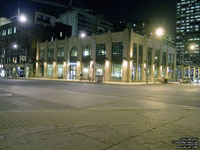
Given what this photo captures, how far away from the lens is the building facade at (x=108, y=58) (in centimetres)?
3766

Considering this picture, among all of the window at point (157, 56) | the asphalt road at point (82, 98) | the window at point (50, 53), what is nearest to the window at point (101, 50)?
the window at point (157, 56)

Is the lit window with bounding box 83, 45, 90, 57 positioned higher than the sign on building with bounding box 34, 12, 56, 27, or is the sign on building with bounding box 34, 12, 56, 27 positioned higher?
the sign on building with bounding box 34, 12, 56, 27

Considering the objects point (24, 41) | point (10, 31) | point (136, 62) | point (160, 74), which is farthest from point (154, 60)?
point (10, 31)

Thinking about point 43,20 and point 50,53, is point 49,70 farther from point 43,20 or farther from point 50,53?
point 43,20

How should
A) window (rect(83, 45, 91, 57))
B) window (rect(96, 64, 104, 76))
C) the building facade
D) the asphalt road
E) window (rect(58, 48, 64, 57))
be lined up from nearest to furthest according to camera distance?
1. the asphalt road
2. the building facade
3. window (rect(96, 64, 104, 76))
4. window (rect(83, 45, 91, 57))
5. window (rect(58, 48, 64, 57))

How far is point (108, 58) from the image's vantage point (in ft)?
129

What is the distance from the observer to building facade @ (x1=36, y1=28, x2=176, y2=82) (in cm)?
3766

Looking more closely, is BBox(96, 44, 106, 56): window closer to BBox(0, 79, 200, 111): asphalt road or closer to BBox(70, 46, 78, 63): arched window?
BBox(70, 46, 78, 63): arched window

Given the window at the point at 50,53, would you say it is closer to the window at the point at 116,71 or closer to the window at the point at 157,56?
the window at the point at 116,71

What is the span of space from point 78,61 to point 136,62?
1388cm

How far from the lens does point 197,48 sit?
17288cm

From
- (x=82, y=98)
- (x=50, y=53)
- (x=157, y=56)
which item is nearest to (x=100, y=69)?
(x=157, y=56)

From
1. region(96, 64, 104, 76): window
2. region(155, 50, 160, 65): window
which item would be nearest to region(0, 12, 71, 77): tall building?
region(96, 64, 104, 76): window

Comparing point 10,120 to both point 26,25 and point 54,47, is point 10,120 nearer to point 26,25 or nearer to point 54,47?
point 54,47
